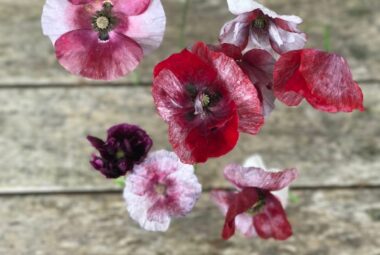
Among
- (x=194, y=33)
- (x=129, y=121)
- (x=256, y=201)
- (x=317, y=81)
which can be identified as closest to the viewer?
(x=317, y=81)

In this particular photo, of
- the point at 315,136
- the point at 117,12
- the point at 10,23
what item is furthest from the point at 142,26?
the point at 10,23

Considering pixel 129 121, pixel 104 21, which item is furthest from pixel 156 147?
pixel 104 21

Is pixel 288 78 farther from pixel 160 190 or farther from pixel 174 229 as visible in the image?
pixel 174 229

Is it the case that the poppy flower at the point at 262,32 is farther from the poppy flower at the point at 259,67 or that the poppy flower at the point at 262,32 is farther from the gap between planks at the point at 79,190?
the gap between planks at the point at 79,190

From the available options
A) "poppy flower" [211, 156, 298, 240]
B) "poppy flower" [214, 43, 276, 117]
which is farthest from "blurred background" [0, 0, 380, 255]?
"poppy flower" [214, 43, 276, 117]

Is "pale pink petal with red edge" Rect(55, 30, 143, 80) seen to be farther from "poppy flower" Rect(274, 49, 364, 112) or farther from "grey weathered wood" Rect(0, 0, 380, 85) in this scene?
"grey weathered wood" Rect(0, 0, 380, 85)

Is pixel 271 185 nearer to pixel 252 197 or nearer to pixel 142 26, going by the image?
pixel 252 197

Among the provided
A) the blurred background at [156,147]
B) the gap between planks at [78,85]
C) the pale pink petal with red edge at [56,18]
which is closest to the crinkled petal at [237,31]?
the pale pink petal with red edge at [56,18]
